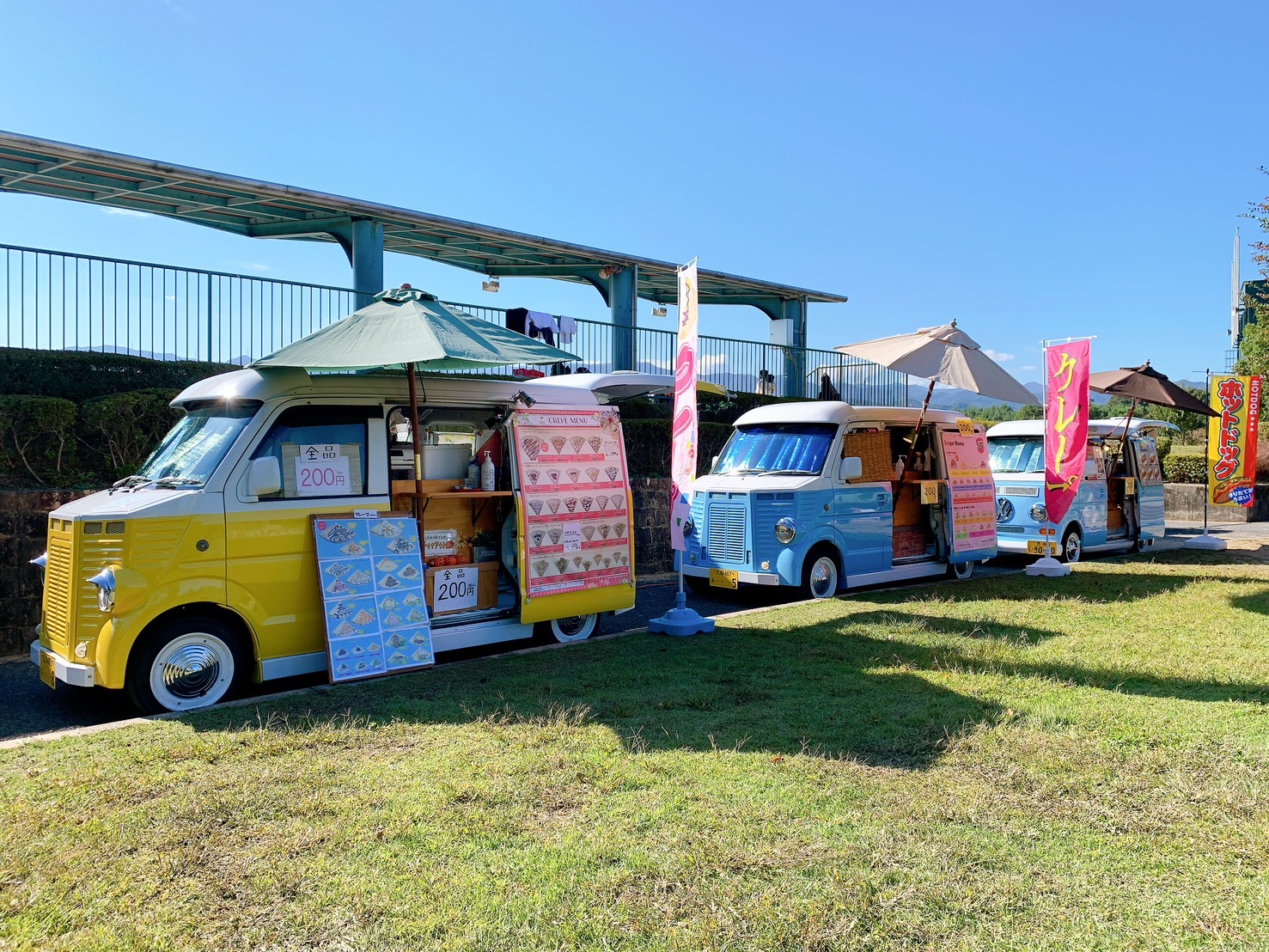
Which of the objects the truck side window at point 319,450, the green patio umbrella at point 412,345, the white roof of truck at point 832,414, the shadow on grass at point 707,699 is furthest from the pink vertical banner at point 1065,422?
the truck side window at point 319,450

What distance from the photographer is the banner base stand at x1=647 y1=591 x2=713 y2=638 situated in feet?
28.7

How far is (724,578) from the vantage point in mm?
11086

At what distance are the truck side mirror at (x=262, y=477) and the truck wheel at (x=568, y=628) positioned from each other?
2.84 m

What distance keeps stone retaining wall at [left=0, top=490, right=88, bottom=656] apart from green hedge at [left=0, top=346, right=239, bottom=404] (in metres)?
1.82

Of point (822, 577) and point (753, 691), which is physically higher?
point (822, 577)

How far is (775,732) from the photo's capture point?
5477 millimetres

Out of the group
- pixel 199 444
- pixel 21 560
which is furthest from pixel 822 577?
pixel 21 560

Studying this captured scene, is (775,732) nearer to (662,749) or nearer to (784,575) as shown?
(662,749)

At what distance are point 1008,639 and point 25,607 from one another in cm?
931

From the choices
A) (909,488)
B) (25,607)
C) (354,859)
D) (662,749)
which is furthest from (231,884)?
(909,488)

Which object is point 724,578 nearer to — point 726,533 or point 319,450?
point 726,533

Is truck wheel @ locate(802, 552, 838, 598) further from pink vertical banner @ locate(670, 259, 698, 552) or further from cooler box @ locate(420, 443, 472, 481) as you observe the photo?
cooler box @ locate(420, 443, 472, 481)

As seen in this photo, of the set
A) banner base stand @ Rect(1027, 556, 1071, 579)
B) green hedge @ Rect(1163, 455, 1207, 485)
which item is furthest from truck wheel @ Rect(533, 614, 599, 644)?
green hedge @ Rect(1163, 455, 1207, 485)

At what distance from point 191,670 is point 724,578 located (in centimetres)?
635
